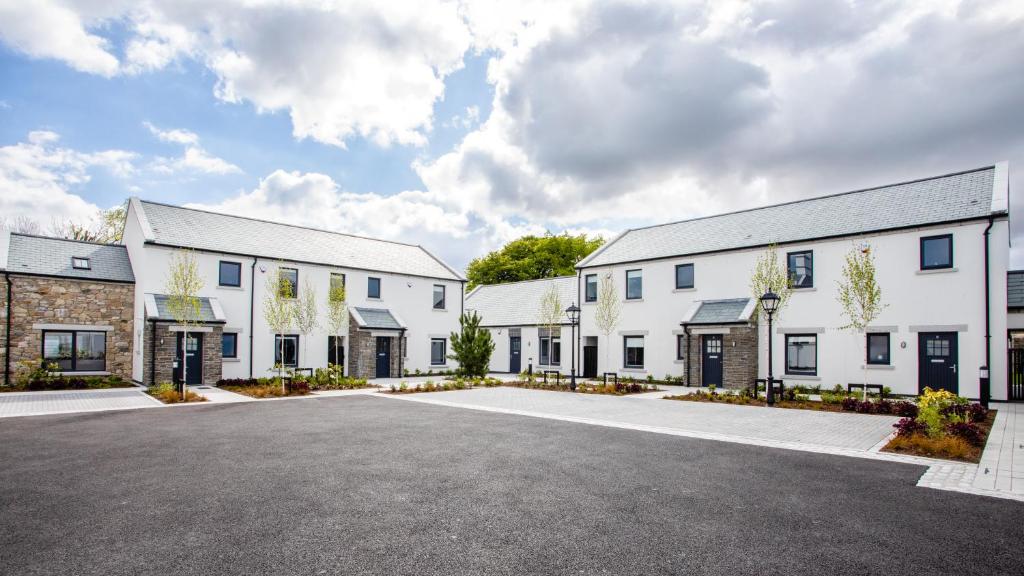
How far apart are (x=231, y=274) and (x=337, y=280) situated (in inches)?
203

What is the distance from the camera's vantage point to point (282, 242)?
2828 cm

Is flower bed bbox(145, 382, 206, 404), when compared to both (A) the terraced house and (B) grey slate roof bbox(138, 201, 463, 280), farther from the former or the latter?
(B) grey slate roof bbox(138, 201, 463, 280)

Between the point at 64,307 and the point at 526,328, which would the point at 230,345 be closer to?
the point at 64,307

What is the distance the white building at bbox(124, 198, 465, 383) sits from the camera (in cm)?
2288

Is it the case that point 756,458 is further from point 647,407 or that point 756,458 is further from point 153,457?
point 153,457

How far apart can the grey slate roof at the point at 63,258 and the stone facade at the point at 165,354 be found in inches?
159

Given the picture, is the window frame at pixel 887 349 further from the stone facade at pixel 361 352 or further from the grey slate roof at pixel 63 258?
the grey slate roof at pixel 63 258

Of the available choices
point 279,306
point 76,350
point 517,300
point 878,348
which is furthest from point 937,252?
point 76,350

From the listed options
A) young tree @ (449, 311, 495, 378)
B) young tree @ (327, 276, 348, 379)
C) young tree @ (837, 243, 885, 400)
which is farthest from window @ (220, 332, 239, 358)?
young tree @ (837, 243, 885, 400)

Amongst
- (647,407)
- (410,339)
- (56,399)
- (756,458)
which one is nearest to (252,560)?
(756,458)

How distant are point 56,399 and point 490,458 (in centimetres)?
1742

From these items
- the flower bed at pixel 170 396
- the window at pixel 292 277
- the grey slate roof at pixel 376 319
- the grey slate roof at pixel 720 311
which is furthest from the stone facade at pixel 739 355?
the flower bed at pixel 170 396

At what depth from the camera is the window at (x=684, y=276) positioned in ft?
86.2

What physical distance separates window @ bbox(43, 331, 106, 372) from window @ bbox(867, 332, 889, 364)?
31.6 metres
